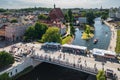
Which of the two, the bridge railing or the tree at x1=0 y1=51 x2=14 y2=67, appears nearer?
the bridge railing

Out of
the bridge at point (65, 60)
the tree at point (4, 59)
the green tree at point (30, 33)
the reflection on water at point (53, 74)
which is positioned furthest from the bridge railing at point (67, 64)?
the green tree at point (30, 33)

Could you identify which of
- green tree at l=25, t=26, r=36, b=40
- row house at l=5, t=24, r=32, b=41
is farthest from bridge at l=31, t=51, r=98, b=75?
row house at l=5, t=24, r=32, b=41

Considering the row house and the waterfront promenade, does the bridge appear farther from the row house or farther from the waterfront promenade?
the row house

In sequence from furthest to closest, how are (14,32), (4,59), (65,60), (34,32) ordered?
(14,32)
(34,32)
(65,60)
(4,59)

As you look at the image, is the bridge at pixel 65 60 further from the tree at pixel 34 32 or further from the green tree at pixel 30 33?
the tree at pixel 34 32

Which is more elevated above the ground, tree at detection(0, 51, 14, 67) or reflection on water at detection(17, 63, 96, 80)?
tree at detection(0, 51, 14, 67)

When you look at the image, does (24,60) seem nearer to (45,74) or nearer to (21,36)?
(45,74)

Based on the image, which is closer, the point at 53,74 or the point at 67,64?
the point at 67,64

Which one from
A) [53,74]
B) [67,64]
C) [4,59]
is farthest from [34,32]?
[67,64]

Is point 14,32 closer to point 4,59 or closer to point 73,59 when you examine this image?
point 4,59

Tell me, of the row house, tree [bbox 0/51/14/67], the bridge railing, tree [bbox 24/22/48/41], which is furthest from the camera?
the row house

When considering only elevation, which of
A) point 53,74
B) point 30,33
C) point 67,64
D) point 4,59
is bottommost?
point 53,74
